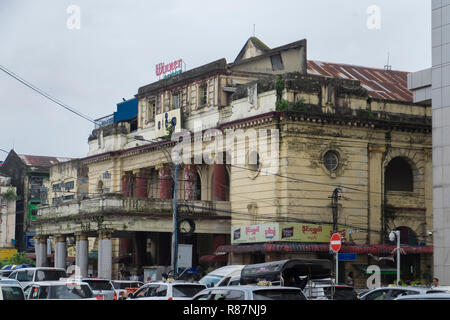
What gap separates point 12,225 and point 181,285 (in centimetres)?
7269

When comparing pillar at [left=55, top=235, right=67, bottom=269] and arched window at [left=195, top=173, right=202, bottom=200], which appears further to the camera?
arched window at [left=195, top=173, right=202, bottom=200]

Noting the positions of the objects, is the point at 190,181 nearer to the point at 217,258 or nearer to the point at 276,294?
the point at 217,258

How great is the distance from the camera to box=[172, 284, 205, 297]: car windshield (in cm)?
2759

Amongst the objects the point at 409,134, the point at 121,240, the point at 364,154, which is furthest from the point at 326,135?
the point at 121,240

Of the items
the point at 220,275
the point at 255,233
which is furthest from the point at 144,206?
the point at 220,275

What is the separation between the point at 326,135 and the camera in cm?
5141

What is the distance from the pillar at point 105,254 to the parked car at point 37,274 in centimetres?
1398

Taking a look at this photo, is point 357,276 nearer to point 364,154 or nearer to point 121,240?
point 364,154

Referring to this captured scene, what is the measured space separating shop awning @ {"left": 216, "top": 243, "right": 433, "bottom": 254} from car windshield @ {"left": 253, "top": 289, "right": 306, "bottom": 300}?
2768 centimetres

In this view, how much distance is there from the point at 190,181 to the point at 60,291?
33506 millimetres

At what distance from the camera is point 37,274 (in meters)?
38.5

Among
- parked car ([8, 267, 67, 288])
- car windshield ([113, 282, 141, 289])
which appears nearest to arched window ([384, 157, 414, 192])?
car windshield ([113, 282, 141, 289])

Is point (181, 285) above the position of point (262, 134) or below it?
below

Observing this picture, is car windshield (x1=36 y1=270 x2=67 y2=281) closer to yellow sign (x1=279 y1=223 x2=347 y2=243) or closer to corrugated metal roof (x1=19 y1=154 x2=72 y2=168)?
yellow sign (x1=279 y1=223 x2=347 y2=243)
